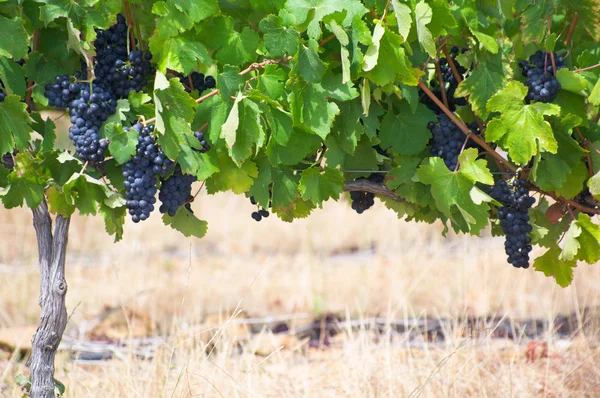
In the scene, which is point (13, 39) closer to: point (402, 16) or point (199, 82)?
point (199, 82)

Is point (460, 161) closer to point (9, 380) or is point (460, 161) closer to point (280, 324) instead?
point (9, 380)

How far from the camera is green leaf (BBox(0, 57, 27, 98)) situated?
247cm

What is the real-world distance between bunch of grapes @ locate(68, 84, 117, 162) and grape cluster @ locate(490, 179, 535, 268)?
1296mm

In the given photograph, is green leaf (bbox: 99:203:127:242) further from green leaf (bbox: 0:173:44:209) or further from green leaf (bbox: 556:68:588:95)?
green leaf (bbox: 556:68:588:95)

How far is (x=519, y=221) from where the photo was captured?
2.62m

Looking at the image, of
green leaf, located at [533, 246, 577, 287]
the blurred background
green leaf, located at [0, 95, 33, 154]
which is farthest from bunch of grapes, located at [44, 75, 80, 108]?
green leaf, located at [533, 246, 577, 287]

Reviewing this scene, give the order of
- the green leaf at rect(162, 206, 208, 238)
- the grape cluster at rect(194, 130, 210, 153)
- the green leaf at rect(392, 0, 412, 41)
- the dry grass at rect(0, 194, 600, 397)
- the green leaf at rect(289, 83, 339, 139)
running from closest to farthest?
1. the green leaf at rect(392, 0, 412, 41)
2. the green leaf at rect(289, 83, 339, 139)
3. the grape cluster at rect(194, 130, 210, 153)
4. the green leaf at rect(162, 206, 208, 238)
5. the dry grass at rect(0, 194, 600, 397)

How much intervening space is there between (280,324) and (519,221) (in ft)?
11.1

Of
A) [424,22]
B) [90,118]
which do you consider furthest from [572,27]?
[90,118]

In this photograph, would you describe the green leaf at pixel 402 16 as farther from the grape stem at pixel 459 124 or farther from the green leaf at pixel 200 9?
the green leaf at pixel 200 9

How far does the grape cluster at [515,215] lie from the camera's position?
102 inches

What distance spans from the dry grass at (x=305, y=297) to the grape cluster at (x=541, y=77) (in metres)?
1.01

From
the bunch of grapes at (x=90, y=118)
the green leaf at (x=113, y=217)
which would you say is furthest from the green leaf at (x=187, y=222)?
the bunch of grapes at (x=90, y=118)

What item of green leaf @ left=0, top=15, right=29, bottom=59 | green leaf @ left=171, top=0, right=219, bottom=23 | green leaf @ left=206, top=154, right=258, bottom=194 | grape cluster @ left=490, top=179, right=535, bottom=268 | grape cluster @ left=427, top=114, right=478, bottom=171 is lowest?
grape cluster @ left=490, top=179, right=535, bottom=268
